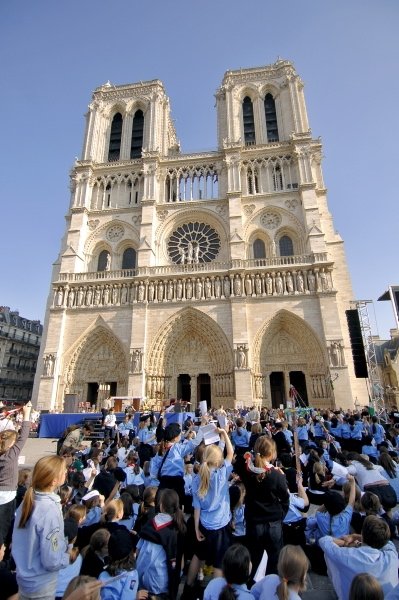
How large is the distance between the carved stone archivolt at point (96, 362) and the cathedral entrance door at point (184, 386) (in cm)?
322

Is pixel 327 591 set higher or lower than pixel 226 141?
lower

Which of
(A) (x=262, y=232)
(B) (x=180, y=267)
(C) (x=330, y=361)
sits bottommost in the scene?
(C) (x=330, y=361)

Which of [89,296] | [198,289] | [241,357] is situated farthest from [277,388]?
[89,296]

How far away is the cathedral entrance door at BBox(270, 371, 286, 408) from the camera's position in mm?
18844

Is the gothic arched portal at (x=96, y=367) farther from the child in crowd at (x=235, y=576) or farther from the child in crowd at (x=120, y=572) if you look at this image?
the child in crowd at (x=235, y=576)

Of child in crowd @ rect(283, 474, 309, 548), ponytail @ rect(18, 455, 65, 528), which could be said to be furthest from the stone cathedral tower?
ponytail @ rect(18, 455, 65, 528)

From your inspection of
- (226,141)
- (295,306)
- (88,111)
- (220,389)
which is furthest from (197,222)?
(88,111)

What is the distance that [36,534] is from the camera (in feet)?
6.63

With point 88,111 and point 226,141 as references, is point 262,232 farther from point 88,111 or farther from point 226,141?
point 88,111

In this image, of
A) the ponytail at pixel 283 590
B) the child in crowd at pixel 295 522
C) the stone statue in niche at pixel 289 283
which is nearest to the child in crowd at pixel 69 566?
the ponytail at pixel 283 590

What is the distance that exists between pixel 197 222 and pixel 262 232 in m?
4.55

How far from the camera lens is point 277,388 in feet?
62.3

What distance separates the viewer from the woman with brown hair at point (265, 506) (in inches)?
118

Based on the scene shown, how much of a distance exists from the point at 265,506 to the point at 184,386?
1729 centimetres
